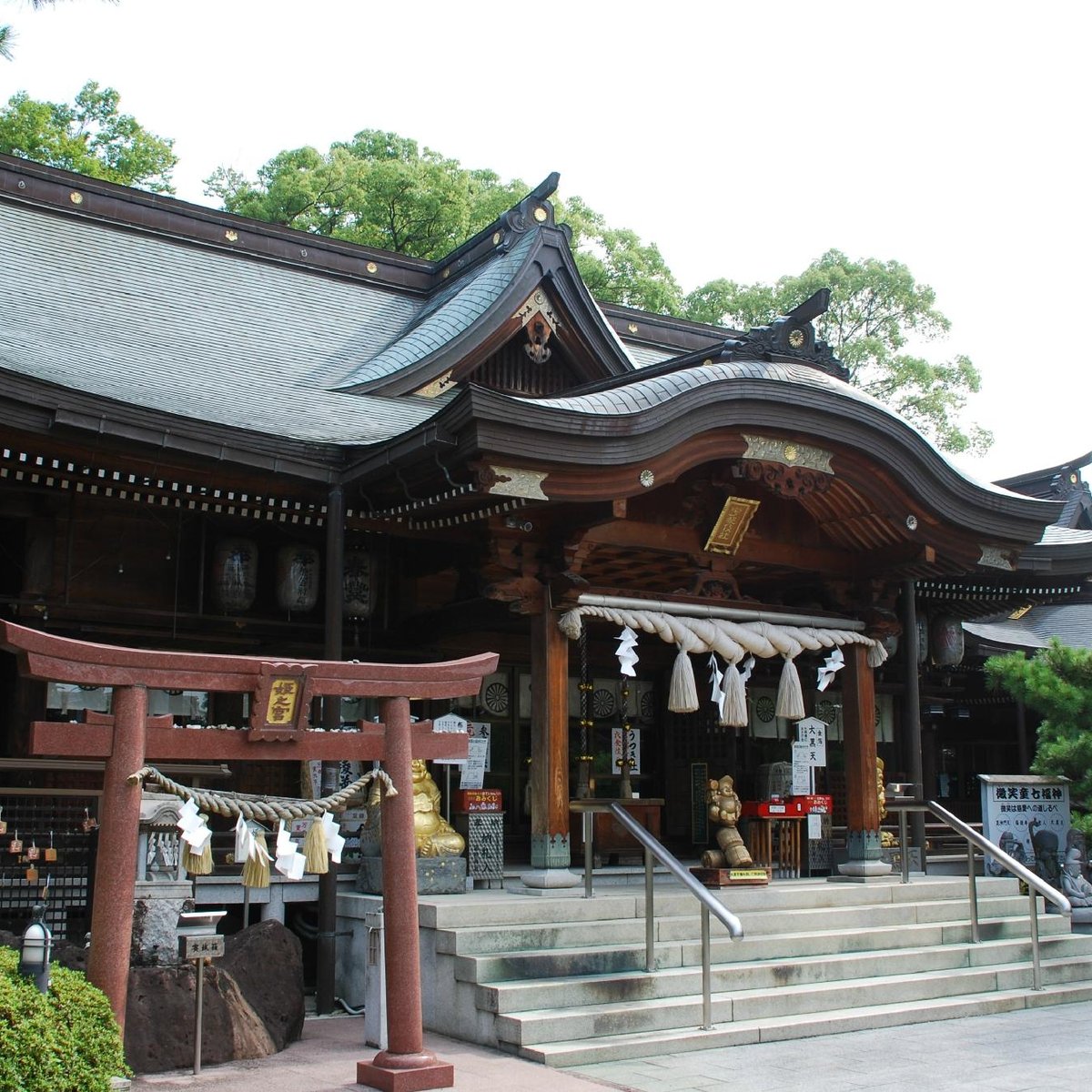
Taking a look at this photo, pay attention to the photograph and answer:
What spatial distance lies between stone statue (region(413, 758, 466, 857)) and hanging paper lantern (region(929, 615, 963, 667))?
23.0ft

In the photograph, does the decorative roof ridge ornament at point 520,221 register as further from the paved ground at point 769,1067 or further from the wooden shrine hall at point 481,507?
the paved ground at point 769,1067

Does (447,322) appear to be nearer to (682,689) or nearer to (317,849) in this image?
(682,689)

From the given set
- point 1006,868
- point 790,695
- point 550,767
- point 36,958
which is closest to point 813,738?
point 790,695

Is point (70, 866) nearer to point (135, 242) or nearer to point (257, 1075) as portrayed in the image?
point (257, 1075)

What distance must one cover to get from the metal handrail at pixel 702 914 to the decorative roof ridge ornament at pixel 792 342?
4.17 m

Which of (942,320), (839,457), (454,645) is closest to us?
(839,457)

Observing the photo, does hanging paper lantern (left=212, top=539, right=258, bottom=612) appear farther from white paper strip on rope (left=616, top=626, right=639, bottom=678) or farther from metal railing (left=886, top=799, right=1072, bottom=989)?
metal railing (left=886, top=799, right=1072, bottom=989)

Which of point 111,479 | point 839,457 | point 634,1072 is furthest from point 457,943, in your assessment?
point 839,457

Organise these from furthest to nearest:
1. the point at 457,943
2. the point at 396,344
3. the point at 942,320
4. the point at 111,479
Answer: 1. the point at 942,320
2. the point at 396,344
3. the point at 111,479
4. the point at 457,943

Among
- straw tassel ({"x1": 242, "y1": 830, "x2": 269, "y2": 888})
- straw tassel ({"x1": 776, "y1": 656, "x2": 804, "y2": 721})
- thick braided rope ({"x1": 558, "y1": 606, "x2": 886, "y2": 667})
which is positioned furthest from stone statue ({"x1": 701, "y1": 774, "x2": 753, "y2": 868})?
straw tassel ({"x1": 242, "y1": 830, "x2": 269, "y2": 888})

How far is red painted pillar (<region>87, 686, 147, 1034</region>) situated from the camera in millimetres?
6133

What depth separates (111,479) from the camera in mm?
9320

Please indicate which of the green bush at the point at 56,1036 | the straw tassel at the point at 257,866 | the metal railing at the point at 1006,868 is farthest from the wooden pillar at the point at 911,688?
the green bush at the point at 56,1036

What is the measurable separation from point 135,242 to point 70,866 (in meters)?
8.69
